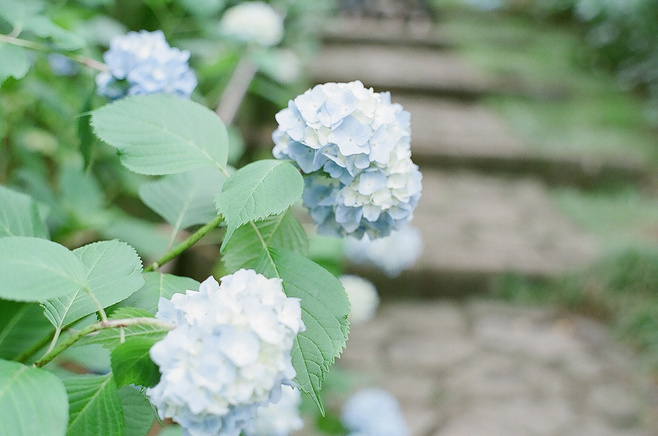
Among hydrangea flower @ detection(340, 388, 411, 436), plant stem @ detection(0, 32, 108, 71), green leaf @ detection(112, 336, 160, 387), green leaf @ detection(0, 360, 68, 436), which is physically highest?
plant stem @ detection(0, 32, 108, 71)

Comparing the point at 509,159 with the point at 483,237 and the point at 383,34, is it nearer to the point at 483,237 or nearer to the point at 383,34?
the point at 483,237

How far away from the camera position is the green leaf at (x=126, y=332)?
405mm

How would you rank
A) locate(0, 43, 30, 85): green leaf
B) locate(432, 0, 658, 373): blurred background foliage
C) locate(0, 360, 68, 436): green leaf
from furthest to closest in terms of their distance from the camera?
locate(432, 0, 658, 373): blurred background foliage → locate(0, 43, 30, 85): green leaf → locate(0, 360, 68, 436): green leaf

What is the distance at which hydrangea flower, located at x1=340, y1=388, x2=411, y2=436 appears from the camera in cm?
114

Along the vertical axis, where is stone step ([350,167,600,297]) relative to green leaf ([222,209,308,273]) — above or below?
above

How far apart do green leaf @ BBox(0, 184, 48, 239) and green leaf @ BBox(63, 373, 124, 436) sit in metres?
0.18

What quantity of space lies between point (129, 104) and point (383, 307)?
1.72 m

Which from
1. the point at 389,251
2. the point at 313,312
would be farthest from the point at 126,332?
the point at 389,251

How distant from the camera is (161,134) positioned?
54 centimetres

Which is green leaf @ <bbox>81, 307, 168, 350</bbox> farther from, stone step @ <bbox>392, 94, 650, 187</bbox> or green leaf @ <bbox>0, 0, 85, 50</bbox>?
stone step @ <bbox>392, 94, 650, 187</bbox>

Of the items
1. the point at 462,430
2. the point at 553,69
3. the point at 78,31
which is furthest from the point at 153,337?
the point at 553,69

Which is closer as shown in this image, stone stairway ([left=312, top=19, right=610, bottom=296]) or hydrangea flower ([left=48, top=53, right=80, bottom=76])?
hydrangea flower ([left=48, top=53, right=80, bottom=76])

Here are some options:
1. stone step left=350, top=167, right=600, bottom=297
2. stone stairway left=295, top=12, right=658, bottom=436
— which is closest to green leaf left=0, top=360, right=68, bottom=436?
stone stairway left=295, top=12, right=658, bottom=436

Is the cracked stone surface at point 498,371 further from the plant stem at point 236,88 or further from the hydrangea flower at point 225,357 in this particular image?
the hydrangea flower at point 225,357
